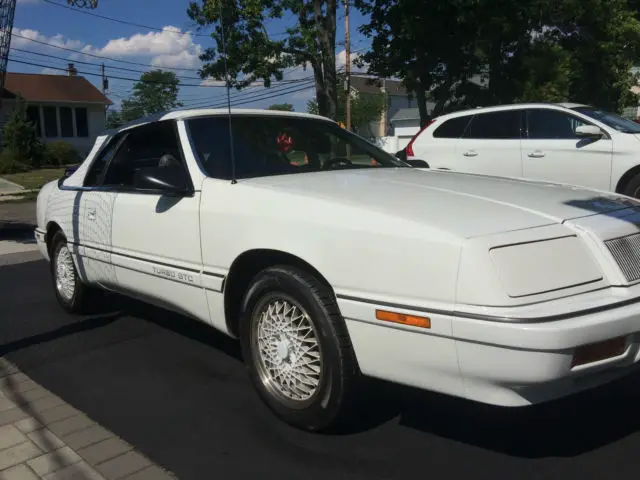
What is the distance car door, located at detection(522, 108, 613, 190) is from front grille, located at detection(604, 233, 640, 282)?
5.40 m

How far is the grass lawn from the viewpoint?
2214cm

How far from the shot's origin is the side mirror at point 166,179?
386cm

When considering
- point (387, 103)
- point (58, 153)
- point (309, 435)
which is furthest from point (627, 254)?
point (387, 103)

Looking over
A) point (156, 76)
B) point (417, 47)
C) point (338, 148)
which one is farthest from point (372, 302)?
point (156, 76)

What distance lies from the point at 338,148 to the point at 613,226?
7.08 feet

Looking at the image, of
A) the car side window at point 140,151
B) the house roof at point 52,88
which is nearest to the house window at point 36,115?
the house roof at point 52,88

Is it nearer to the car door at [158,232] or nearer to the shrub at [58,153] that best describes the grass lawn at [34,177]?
the shrub at [58,153]

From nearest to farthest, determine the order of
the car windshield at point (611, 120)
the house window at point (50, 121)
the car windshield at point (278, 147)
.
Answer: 1. the car windshield at point (278, 147)
2. the car windshield at point (611, 120)
3. the house window at point (50, 121)

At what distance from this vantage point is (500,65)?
19656 millimetres

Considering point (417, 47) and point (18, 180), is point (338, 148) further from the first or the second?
point (18, 180)

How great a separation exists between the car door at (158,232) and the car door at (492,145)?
17.8 feet

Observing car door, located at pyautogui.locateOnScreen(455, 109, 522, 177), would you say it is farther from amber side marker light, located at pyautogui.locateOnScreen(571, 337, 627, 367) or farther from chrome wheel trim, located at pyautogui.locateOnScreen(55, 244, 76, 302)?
amber side marker light, located at pyautogui.locateOnScreen(571, 337, 627, 367)

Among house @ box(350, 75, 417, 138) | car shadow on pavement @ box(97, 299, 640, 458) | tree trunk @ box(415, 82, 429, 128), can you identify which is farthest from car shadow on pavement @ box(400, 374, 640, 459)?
house @ box(350, 75, 417, 138)

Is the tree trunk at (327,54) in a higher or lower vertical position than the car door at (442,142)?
higher
